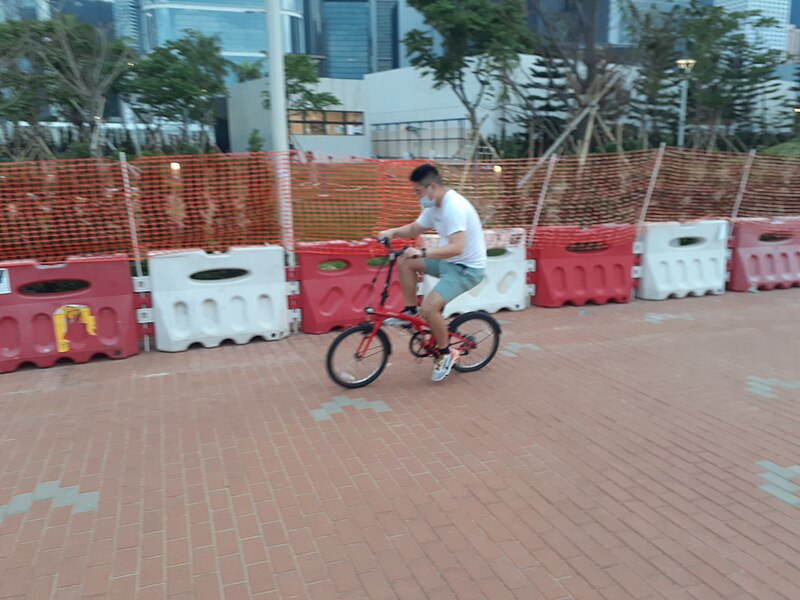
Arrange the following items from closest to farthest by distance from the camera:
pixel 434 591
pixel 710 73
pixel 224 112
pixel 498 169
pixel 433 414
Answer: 1. pixel 434 591
2. pixel 433 414
3. pixel 498 169
4. pixel 710 73
5. pixel 224 112

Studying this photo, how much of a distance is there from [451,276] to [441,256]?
12.7 inches

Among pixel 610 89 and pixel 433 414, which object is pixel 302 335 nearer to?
pixel 433 414

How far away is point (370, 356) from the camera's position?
560cm

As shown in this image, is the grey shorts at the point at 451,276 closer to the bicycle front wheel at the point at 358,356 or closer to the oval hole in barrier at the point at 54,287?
the bicycle front wheel at the point at 358,356

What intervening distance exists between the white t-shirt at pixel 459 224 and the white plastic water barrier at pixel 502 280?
245 cm

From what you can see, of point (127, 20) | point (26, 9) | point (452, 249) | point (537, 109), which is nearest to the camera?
point (452, 249)

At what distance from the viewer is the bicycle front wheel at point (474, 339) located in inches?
229

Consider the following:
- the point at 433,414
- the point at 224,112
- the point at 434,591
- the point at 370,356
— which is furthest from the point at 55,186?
the point at 224,112

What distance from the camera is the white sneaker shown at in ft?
18.6

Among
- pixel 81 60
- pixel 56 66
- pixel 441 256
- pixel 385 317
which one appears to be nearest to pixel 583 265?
pixel 441 256

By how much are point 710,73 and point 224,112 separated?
1279 inches

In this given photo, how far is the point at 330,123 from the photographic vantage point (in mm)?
43625

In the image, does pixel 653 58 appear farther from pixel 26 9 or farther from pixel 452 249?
pixel 26 9

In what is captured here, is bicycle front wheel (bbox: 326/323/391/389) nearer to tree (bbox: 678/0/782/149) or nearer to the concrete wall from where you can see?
tree (bbox: 678/0/782/149)
